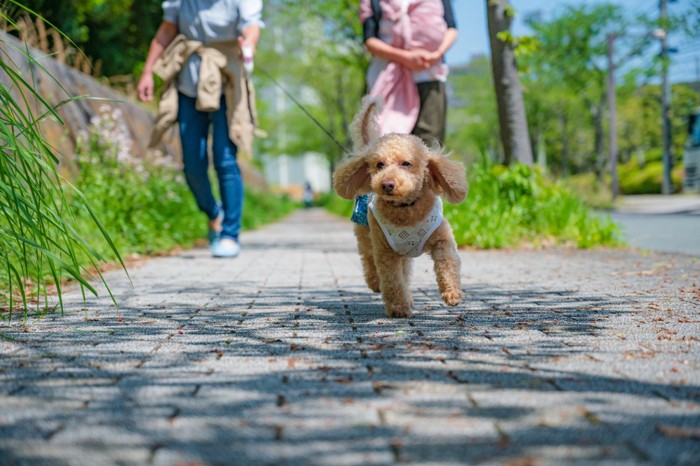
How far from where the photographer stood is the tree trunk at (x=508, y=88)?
8.37 meters

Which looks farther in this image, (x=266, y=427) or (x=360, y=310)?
(x=360, y=310)

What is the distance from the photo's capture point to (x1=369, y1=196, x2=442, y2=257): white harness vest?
349cm

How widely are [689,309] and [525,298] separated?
898 millimetres

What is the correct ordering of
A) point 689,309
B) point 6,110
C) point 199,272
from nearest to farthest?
1. point 6,110
2. point 689,309
3. point 199,272

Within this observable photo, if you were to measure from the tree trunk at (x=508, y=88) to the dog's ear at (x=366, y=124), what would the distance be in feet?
15.3

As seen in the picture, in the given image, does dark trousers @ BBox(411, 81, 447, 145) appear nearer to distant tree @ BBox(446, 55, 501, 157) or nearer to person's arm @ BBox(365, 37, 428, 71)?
person's arm @ BBox(365, 37, 428, 71)

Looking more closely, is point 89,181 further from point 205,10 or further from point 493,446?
point 493,446

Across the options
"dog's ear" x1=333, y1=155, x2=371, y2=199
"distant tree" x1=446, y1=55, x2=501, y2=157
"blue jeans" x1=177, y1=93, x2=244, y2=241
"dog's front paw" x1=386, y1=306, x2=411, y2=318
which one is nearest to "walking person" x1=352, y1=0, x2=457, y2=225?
"blue jeans" x1=177, y1=93, x2=244, y2=241

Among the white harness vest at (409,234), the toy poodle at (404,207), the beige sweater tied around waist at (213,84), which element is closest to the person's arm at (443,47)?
the beige sweater tied around waist at (213,84)

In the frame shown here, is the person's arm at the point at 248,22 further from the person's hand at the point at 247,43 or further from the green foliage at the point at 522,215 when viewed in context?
the green foliage at the point at 522,215

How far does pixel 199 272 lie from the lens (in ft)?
18.7

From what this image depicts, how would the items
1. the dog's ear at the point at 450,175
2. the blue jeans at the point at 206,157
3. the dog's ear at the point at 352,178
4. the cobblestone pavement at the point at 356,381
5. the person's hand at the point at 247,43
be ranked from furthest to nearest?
the blue jeans at the point at 206,157 < the person's hand at the point at 247,43 < the dog's ear at the point at 352,178 < the dog's ear at the point at 450,175 < the cobblestone pavement at the point at 356,381

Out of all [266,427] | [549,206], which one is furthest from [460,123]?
[266,427]

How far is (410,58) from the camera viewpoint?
5566 mm
